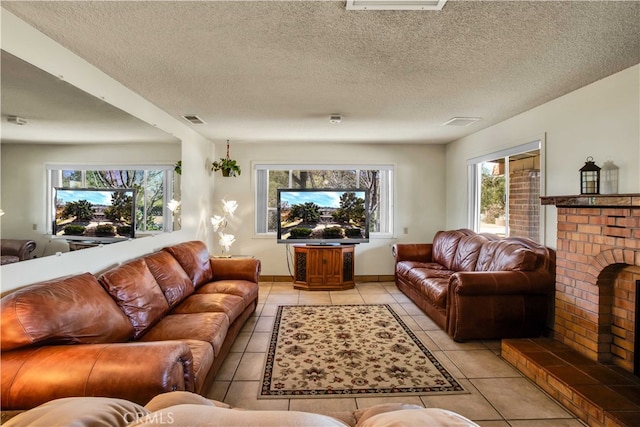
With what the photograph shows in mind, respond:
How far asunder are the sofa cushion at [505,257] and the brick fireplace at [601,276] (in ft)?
1.21

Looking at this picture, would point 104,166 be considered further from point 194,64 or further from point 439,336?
point 439,336

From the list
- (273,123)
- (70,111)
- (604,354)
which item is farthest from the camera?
(273,123)

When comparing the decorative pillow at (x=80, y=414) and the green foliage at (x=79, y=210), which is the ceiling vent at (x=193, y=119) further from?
the decorative pillow at (x=80, y=414)

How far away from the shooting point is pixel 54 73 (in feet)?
6.77

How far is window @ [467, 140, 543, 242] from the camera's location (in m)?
3.68

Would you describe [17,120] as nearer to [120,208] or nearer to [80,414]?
[120,208]

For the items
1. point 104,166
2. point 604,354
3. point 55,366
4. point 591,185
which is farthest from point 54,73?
point 604,354

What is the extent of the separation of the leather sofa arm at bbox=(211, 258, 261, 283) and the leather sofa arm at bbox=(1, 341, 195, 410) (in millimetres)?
2314

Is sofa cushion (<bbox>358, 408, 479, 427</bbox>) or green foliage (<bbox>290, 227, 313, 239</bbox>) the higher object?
green foliage (<bbox>290, 227, 313, 239</bbox>)

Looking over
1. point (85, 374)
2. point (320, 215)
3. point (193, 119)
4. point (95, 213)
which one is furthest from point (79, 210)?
point (320, 215)

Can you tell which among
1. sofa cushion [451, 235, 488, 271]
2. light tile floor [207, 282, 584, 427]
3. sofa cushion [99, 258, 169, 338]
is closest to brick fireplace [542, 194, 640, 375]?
light tile floor [207, 282, 584, 427]

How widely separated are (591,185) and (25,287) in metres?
4.00

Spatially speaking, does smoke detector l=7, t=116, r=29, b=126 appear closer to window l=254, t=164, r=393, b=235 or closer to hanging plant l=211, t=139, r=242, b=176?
hanging plant l=211, t=139, r=242, b=176

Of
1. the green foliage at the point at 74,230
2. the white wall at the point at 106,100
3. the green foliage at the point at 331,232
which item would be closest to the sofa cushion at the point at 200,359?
the white wall at the point at 106,100
